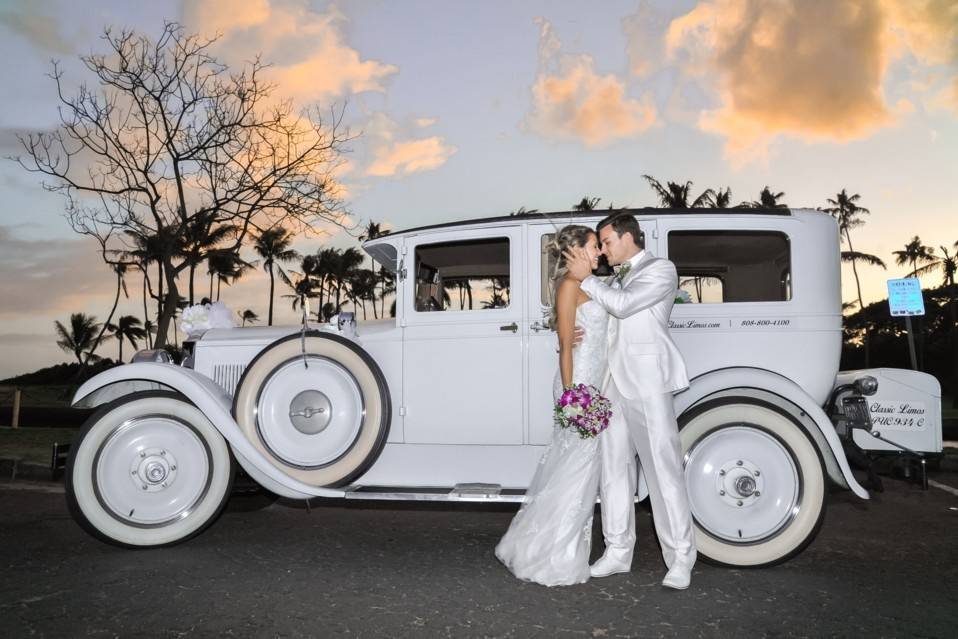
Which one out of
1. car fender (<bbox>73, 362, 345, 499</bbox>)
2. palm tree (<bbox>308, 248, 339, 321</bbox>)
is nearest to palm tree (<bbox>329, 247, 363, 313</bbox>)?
palm tree (<bbox>308, 248, 339, 321</bbox>)

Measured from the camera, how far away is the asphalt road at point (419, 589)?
3104mm

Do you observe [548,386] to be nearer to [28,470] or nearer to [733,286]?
[733,286]

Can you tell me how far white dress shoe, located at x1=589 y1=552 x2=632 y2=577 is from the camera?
3789mm

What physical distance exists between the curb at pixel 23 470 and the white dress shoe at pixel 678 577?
24.2 feet

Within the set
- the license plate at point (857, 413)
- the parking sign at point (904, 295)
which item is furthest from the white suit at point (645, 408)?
the parking sign at point (904, 295)

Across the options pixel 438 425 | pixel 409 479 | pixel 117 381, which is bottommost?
pixel 409 479

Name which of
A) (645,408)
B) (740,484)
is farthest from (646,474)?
(740,484)

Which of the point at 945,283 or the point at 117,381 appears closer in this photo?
the point at 117,381

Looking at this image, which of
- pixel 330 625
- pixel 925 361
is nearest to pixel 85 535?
pixel 330 625

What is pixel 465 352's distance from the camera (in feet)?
14.7

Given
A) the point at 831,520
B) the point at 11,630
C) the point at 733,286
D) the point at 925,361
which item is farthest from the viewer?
the point at 925,361

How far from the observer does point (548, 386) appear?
14.3 feet

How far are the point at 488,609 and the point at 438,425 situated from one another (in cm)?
142

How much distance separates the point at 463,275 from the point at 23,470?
21.3 feet
